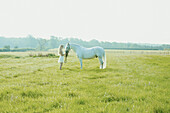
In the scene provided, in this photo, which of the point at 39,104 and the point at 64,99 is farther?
the point at 64,99

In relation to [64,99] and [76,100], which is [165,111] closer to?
[76,100]

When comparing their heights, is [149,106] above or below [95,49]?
below

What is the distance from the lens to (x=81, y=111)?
354cm

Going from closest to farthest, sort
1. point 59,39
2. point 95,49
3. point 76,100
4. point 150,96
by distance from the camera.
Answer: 1. point 76,100
2. point 150,96
3. point 95,49
4. point 59,39

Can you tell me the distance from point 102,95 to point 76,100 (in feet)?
3.98

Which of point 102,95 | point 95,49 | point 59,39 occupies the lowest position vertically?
point 102,95

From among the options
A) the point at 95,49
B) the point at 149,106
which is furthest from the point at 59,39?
the point at 149,106

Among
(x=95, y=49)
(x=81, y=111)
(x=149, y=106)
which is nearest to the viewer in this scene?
(x=81, y=111)

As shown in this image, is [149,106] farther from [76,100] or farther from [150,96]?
[76,100]

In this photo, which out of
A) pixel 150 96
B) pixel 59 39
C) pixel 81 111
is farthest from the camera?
pixel 59 39

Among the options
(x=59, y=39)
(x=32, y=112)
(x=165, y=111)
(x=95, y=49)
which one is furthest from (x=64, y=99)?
(x=59, y=39)

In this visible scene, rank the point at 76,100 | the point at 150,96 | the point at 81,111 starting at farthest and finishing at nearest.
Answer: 1. the point at 150,96
2. the point at 76,100
3. the point at 81,111

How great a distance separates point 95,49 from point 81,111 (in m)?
9.87

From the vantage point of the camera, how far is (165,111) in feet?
11.7
